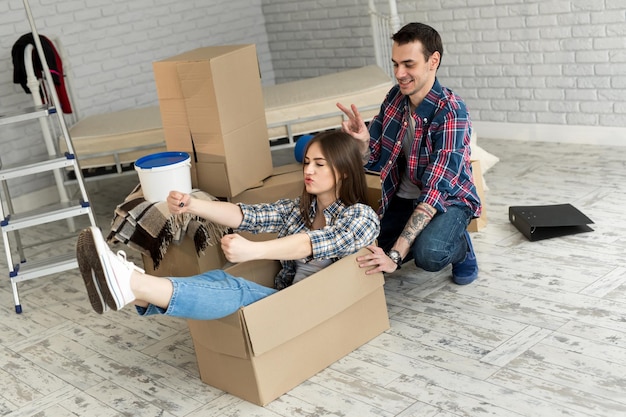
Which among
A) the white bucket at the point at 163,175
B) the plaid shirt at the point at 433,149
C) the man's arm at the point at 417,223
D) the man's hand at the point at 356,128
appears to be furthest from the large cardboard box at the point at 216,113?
the man's arm at the point at 417,223

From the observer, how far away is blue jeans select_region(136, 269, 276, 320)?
2.20 m

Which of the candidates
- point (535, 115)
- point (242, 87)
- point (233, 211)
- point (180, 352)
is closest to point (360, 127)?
point (242, 87)

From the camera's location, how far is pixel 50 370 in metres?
2.85

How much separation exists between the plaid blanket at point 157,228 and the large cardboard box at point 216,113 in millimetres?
152

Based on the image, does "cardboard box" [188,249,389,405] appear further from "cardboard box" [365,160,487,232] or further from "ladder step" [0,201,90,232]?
"ladder step" [0,201,90,232]

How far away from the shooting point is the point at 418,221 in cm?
278

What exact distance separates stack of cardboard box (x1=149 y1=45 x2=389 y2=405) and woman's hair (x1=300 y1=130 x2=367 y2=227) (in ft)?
0.74

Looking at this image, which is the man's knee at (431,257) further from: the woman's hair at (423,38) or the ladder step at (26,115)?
the ladder step at (26,115)

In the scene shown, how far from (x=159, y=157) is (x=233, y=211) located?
638mm

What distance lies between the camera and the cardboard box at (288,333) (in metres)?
2.28

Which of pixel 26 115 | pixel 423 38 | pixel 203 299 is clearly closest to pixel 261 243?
pixel 203 299

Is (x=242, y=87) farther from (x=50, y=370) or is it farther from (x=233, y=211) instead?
(x=50, y=370)

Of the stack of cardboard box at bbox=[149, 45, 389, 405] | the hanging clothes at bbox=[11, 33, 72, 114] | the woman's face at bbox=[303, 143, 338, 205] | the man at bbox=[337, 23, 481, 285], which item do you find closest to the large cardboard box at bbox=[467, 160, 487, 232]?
the man at bbox=[337, 23, 481, 285]

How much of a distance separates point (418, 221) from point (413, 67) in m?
0.56
